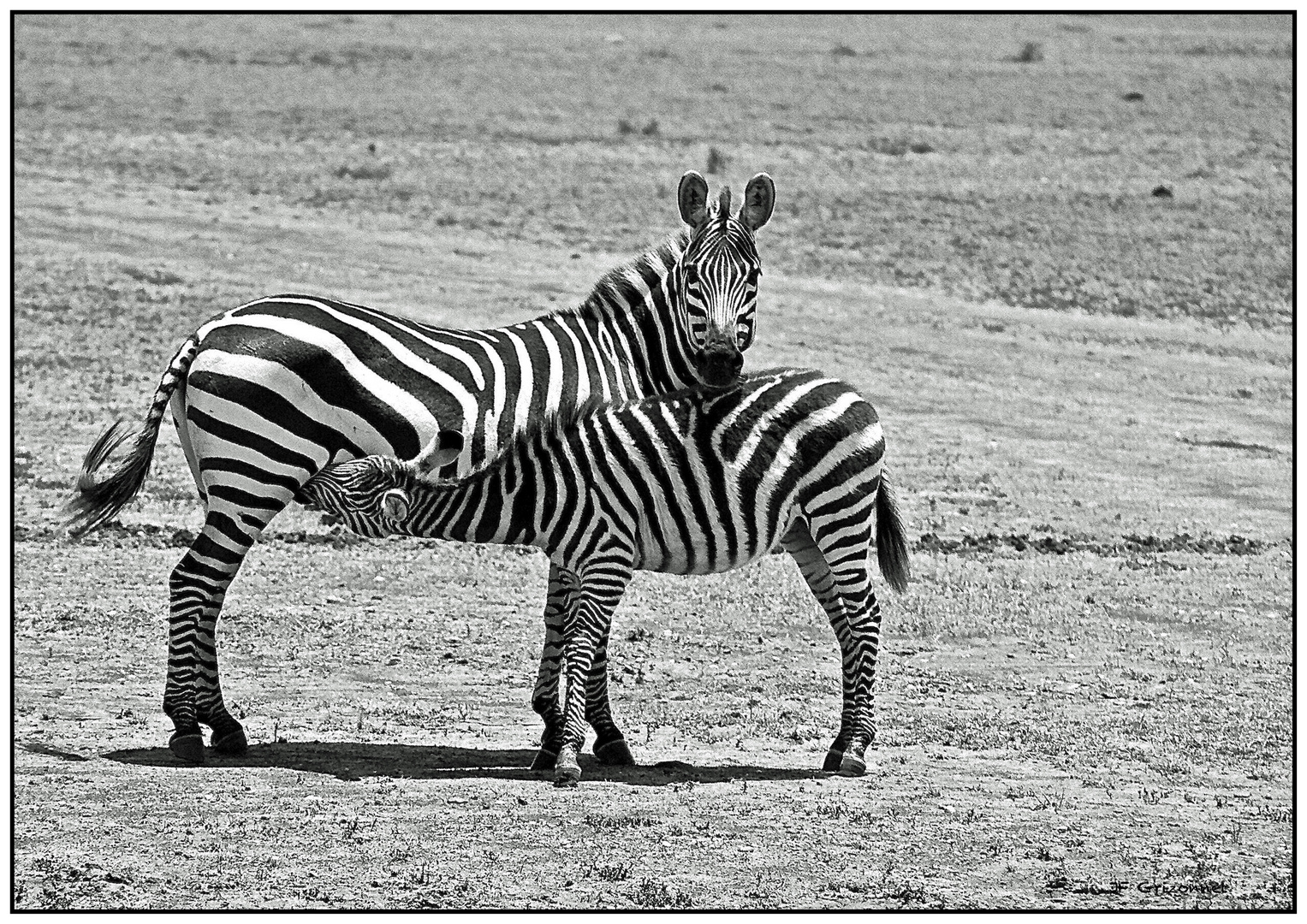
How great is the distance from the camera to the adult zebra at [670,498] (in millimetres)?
9234

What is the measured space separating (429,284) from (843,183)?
427 inches

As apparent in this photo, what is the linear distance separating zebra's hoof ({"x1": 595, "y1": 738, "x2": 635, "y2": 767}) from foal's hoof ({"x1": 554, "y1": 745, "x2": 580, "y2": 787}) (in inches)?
17.5

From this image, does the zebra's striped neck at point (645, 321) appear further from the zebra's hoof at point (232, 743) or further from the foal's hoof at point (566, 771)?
the zebra's hoof at point (232, 743)

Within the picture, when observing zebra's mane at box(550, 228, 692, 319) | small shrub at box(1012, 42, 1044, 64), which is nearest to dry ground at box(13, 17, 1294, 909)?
zebra's mane at box(550, 228, 692, 319)

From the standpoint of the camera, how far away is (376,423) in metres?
9.44

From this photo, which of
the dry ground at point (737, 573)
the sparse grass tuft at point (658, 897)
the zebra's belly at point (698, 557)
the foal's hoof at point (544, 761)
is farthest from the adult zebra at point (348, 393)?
the sparse grass tuft at point (658, 897)

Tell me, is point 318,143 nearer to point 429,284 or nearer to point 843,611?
point 429,284

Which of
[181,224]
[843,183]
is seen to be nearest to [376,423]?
[181,224]

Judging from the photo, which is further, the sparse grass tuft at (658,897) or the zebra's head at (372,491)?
the zebra's head at (372,491)

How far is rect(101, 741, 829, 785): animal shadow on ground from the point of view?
937cm

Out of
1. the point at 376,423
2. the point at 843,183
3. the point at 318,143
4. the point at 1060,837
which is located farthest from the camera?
the point at 318,143

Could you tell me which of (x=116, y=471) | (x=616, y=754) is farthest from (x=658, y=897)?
(x=116, y=471)

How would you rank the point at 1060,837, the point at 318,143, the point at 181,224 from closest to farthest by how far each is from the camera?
the point at 1060,837 → the point at 181,224 → the point at 318,143

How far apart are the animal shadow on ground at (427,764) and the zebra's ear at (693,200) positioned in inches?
109
